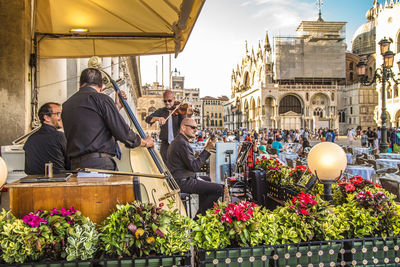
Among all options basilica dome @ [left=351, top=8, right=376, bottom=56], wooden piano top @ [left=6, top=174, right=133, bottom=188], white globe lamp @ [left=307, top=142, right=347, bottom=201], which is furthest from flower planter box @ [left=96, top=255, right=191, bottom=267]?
basilica dome @ [left=351, top=8, right=376, bottom=56]

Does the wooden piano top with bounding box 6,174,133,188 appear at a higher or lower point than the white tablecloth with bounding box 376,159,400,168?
higher

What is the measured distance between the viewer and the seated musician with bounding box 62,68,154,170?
8.77 ft

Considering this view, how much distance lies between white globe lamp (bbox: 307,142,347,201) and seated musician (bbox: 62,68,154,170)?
155 centimetres

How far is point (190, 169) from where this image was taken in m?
4.20

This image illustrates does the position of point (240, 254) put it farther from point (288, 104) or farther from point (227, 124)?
point (227, 124)

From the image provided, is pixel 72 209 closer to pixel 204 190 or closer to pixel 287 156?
pixel 204 190

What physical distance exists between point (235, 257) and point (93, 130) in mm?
1705

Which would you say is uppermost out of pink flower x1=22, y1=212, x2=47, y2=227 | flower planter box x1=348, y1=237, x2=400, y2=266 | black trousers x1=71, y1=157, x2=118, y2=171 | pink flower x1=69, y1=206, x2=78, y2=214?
black trousers x1=71, y1=157, x2=118, y2=171

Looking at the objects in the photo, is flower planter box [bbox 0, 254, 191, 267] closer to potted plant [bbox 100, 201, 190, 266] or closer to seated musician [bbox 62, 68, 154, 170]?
potted plant [bbox 100, 201, 190, 266]

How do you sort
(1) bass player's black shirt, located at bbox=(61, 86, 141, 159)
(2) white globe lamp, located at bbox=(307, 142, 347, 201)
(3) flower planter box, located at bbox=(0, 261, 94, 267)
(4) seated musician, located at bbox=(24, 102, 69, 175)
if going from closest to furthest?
1. (3) flower planter box, located at bbox=(0, 261, 94, 267)
2. (2) white globe lamp, located at bbox=(307, 142, 347, 201)
3. (1) bass player's black shirt, located at bbox=(61, 86, 141, 159)
4. (4) seated musician, located at bbox=(24, 102, 69, 175)

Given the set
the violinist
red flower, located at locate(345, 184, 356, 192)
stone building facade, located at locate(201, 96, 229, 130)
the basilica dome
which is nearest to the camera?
red flower, located at locate(345, 184, 356, 192)

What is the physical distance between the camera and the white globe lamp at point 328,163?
2.56 metres

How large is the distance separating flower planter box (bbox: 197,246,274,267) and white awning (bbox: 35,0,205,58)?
3.57 metres

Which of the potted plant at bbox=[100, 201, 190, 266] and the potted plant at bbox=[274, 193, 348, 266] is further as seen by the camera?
the potted plant at bbox=[274, 193, 348, 266]
